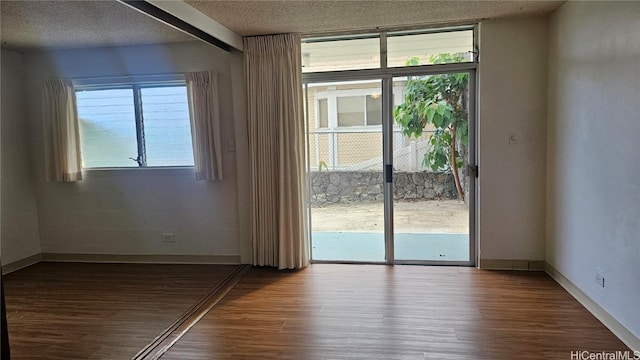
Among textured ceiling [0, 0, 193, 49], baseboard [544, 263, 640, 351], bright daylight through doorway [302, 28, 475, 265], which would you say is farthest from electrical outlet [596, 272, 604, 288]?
textured ceiling [0, 0, 193, 49]

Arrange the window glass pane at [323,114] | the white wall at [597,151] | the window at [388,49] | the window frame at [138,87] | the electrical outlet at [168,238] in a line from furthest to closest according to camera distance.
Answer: the window glass pane at [323,114], the window at [388,49], the electrical outlet at [168,238], the window frame at [138,87], the white wall at [597,151]

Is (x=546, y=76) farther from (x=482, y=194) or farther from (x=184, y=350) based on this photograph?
(x=184, y=350)

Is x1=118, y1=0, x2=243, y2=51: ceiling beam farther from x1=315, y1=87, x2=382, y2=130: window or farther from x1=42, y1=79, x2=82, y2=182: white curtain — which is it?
x1=315, y1=87, x2=382, y2=130: window

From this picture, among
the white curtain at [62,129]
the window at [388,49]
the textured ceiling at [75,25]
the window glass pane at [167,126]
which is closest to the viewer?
the textured ceiling at [75,25]

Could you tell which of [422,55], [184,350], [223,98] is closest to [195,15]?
[223,98]

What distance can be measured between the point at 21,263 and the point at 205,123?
2.09m

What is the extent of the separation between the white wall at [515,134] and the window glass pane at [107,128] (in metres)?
3.24

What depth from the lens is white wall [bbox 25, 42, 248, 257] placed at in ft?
9.06

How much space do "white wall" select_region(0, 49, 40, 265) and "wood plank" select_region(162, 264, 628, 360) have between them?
1.12 m

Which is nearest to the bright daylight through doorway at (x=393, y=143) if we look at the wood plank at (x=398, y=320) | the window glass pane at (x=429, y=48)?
the window glass pane at (x=429, y=48)

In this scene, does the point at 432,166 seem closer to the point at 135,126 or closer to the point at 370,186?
the point at 370,186

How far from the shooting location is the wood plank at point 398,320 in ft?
8.48

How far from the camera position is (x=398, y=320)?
298 centimetres

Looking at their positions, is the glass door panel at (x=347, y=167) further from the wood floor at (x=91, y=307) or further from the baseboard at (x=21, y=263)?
the baseboard at (x=21, y=263)
